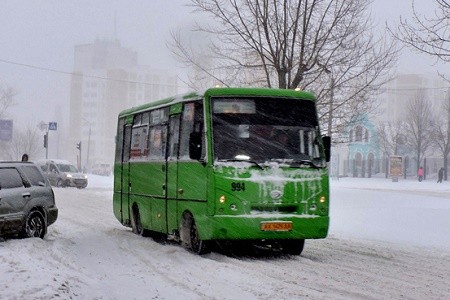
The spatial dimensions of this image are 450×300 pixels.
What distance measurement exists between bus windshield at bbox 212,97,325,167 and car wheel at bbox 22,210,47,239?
4874mm

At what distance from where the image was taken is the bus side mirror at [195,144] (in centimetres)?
1273

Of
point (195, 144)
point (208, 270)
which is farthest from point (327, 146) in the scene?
point (208, 270)

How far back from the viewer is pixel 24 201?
15.5m

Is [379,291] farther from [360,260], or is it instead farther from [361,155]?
[361,155]

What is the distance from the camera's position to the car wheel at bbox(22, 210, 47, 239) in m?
15.5

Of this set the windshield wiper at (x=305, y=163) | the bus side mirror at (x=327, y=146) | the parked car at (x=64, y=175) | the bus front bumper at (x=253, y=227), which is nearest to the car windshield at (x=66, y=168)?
the parked car at (x=64, y=175)

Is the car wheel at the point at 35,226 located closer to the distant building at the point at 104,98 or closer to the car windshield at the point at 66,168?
the car windshield at the point at 66,168

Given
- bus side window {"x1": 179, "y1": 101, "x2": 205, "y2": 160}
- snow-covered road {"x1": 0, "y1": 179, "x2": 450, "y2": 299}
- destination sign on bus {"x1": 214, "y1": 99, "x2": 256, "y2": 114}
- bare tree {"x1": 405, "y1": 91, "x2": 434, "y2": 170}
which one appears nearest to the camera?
snow-covered road {"x1": 0, "y1": 179, "x2": 450, "y2": 299}

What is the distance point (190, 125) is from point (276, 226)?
8.46 ft

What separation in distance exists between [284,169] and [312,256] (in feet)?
6.12

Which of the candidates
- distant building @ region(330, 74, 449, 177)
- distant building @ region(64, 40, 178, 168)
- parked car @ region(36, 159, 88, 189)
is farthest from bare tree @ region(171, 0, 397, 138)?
distant building @ region(64, 40, 178, 168)

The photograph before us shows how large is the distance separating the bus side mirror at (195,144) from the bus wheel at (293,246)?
7.89 ft

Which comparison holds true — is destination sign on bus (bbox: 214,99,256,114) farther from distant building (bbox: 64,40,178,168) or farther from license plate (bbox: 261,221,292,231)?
distant building (bbox: 64,40,178,168)

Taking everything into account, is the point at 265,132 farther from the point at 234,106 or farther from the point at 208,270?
the point at 208,270
